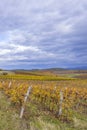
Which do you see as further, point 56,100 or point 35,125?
point 56,100

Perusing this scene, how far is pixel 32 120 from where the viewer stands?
1517 cm

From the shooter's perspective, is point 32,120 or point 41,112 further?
point 41,112

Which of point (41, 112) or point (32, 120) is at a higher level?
point (41, 112)

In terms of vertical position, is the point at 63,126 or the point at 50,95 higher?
the point at 50,95

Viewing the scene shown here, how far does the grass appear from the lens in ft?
45.7

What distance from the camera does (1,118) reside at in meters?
Answer: 14.4

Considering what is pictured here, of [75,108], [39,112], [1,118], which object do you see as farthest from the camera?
[75,108]

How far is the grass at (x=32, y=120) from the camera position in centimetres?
1394

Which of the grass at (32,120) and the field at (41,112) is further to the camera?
the field at (41,112)

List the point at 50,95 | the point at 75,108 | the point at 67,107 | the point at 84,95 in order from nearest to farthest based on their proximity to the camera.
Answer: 1. the point at 67,107
2. the point at 50,95
3. the point at 75,108
4. the point at 84,95

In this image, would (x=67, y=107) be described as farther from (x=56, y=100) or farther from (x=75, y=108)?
(x=75, y=108)

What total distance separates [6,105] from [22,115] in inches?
83.6

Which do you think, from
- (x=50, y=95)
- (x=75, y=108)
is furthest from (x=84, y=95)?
(x=50, y=95)

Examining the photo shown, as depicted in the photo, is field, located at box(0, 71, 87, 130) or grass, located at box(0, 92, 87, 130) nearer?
grass, located at box(0, 92, 87, 130)
